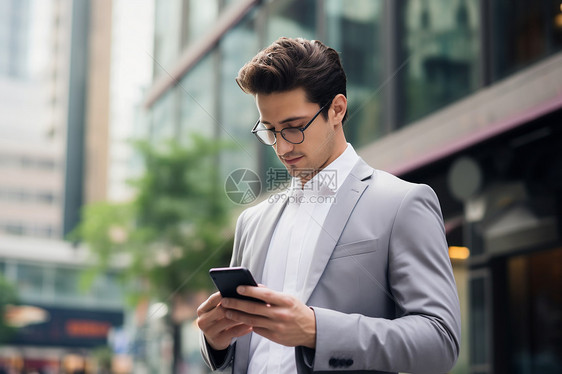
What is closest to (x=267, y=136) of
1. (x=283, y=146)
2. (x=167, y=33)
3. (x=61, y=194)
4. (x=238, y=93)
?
(x=283, y=146)

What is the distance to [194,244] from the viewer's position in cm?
1564

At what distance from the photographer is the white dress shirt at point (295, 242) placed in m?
1.64

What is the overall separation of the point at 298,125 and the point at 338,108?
0.46 feet

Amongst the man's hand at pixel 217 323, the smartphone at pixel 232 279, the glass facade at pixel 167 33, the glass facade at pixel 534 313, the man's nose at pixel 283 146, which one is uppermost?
the glass facade at pixel 167 33

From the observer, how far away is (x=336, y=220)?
163 cm

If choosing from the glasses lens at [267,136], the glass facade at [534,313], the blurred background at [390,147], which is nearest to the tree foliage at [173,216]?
the blurred background at [390,147]

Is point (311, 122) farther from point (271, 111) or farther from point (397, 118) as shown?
point (397, 118)

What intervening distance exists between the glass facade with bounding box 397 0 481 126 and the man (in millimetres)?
5493

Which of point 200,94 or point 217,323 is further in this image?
point 200,94

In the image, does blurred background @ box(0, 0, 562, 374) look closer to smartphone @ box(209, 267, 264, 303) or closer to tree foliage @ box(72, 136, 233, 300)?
tree foliage @ box(72, 136, 233, 300)

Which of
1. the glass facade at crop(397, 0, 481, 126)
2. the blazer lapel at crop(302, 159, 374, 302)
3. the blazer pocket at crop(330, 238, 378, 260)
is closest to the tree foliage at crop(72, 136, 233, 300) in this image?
the glass facade at crop(397, 0, 481, 126)

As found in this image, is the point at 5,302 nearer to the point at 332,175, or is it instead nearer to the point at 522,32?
the point at 522,32

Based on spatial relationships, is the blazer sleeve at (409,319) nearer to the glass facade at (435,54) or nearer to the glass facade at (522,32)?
the glass facade at (522,32)

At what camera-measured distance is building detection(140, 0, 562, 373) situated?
6207 mm
